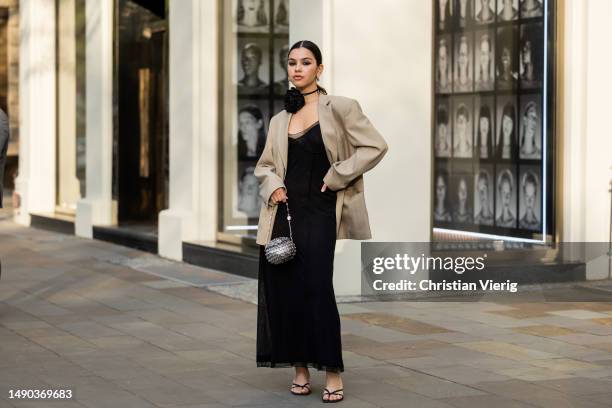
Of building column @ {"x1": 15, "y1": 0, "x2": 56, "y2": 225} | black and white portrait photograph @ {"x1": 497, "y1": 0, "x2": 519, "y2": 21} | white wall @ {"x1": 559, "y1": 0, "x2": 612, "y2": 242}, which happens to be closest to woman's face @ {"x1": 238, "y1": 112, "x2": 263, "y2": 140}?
black and white portrait photograph @ {"x1": 497, "y1": 0, "x2": 519, "y2": 21}

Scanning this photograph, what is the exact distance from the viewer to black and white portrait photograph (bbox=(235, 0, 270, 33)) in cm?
1333

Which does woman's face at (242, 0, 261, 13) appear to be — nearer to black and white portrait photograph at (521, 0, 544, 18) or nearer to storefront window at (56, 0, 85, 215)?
black and white portrait photograph at (521, 0, 544, 18)

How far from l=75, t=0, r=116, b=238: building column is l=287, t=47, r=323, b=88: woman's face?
10.3 m

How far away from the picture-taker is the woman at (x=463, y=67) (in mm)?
12391

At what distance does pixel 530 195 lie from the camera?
1213 cm

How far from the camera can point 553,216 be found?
470 inches

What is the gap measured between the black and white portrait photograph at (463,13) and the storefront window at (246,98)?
193 centimetres

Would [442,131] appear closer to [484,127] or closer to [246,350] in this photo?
[484,127]

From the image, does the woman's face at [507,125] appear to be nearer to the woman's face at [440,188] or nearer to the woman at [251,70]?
the woman's face at [440,188]

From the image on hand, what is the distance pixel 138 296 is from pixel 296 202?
177 inches

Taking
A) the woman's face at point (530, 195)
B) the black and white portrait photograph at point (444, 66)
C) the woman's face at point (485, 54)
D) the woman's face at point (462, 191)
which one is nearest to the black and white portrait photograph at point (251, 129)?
the black and white portrait photograph at point (444, 66)

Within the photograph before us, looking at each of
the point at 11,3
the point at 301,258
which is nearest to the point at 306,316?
the point at 301,258

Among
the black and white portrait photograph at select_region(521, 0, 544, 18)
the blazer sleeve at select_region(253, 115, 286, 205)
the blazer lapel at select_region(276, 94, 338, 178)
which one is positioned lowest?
the blazer sleeve at select_region(253, 115, 286, 205)

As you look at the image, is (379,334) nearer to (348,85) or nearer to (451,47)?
(348,85)
